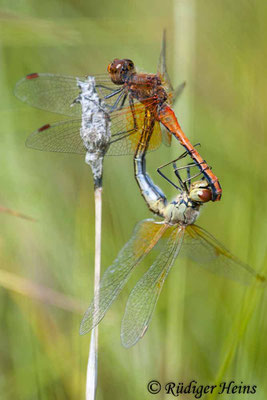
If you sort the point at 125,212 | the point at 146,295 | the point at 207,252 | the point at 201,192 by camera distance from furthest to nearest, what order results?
the point at 125,212, the point at 207,252, the point at 201,192, the point at 146,295

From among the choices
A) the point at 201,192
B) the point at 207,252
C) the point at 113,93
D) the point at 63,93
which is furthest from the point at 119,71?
the point at 207,252

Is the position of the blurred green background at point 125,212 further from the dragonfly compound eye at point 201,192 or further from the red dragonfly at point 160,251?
the dragonfly compound eye at point 201,192

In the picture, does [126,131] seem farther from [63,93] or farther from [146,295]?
[146,295]

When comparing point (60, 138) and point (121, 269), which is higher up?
point (60, 138)

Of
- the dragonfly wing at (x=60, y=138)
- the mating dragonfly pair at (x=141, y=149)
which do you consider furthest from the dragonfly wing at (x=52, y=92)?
the dragonfly wing at (x=60, y=138)

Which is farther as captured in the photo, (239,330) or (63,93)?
(63,93)

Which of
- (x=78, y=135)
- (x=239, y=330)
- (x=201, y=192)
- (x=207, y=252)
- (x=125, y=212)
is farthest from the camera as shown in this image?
(x=125, y=212)

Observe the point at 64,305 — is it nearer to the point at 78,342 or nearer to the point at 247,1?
the point at 78,342

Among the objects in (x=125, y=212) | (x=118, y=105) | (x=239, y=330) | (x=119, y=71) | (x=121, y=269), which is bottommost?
(x=239, y=330)
